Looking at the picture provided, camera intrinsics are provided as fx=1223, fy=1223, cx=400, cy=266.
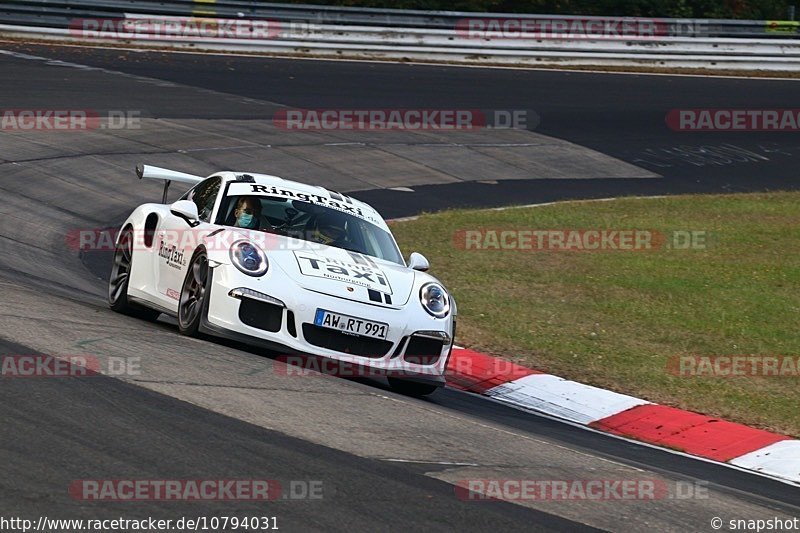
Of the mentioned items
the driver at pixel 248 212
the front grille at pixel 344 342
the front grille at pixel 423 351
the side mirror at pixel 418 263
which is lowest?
the front grille at pixel 423 351

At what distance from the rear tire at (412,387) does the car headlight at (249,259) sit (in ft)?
4.33

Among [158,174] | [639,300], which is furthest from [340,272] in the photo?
[639,300]

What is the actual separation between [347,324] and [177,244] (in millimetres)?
1787

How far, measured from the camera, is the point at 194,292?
8.68m

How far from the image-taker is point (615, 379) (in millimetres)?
10055

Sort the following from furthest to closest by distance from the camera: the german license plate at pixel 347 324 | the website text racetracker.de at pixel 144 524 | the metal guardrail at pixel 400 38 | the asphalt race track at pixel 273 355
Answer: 1. the metal guardrail at pixel 400 38
2. the german license plate at pixel 347 324
3. the asphalt race track at pixel 273 355
4. the website text racetracker.de at pixel 144 524

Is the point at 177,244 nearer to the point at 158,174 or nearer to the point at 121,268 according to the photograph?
the point at 121,268

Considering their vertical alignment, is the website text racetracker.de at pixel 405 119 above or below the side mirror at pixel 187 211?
below

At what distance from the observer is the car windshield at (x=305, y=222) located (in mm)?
9297

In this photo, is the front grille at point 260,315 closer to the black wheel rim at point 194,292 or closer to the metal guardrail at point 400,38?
the black wheel rim at point 194,292

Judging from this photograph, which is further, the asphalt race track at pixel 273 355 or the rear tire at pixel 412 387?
the rear tire at pixel 412 387

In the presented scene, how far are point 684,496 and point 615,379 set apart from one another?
12.4 feet

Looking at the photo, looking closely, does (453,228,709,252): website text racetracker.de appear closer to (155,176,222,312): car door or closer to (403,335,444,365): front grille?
(155,176,222,312): car door

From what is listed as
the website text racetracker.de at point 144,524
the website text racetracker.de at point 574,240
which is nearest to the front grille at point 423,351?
the website text racetracker.de at point 144,524
